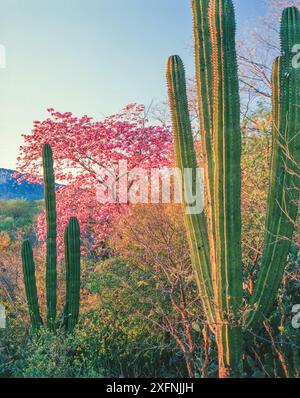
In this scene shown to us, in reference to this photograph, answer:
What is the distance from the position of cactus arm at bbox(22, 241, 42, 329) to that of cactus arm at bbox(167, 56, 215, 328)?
3.24 metres

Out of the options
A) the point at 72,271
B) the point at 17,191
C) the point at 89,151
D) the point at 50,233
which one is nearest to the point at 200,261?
the point at 72,271

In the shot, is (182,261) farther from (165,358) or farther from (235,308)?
(235,308)

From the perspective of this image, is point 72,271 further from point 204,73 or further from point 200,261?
point 204,73

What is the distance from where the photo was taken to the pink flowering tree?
1098cm

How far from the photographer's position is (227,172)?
4.15 metres

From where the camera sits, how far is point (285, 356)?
16.3 feet

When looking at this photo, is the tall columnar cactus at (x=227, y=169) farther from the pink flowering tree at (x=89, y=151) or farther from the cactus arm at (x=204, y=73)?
the pink flowering tree at (x=89, y=151)

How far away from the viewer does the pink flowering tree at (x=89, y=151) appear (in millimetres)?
10984

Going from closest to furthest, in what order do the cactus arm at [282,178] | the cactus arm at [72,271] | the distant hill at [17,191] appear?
the cactus arm at [282,178]
the cactus arm at [72,271]
the distant hill at [17,191]

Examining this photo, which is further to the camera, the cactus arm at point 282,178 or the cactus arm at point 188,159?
the cactus arm at point 188,159

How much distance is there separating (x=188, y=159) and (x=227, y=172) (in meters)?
0.77

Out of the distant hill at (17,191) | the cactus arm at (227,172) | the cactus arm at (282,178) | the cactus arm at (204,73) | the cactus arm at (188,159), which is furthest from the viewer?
the distant hill at (17,191)

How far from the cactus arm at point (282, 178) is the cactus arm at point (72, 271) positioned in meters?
3.17

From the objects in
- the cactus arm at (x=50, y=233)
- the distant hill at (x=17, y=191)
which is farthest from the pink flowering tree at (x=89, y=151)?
the distant hill at (x=17, y=191)
